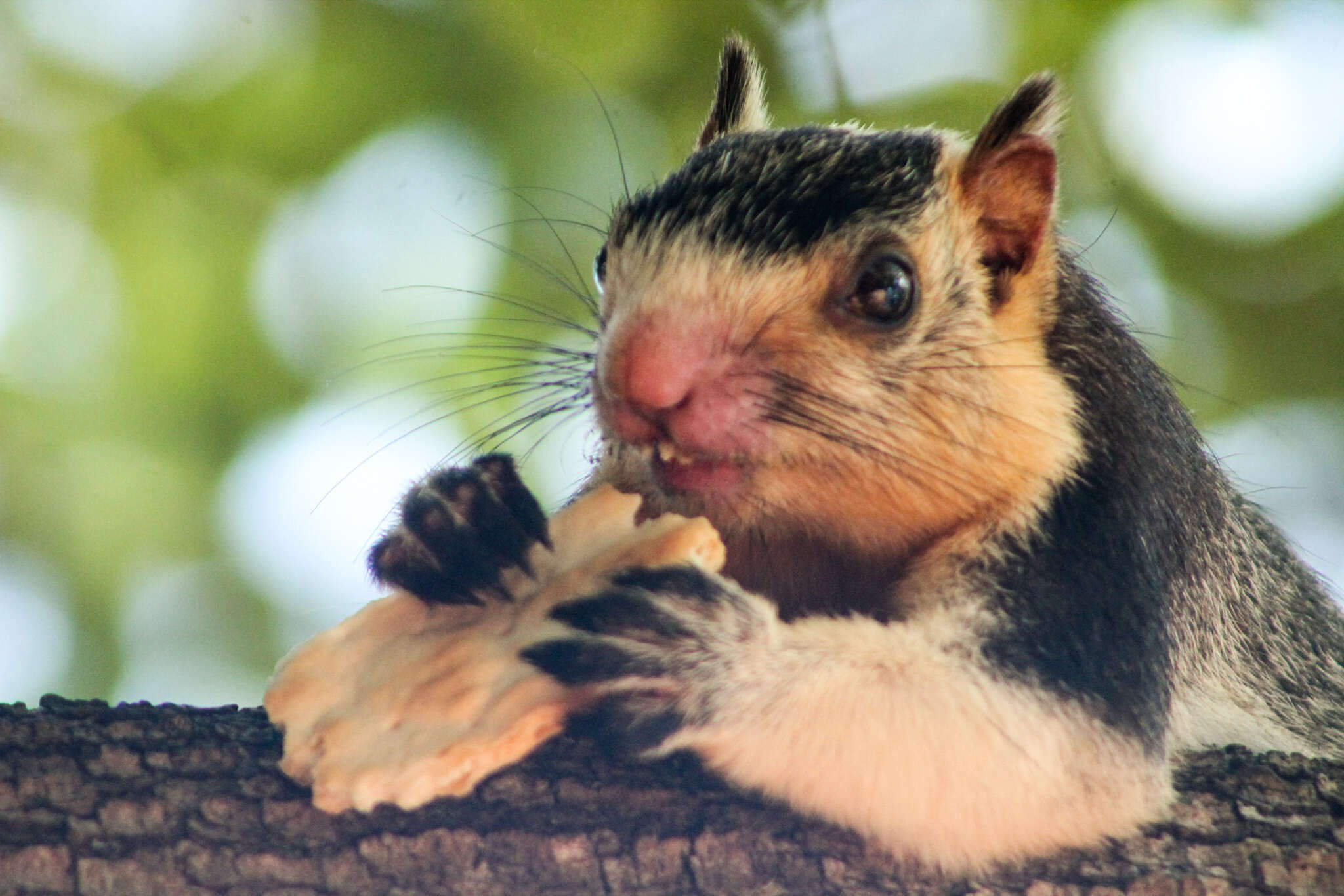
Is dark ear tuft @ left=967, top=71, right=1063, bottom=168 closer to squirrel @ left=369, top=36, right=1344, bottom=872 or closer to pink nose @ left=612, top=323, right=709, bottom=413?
squirrel @ left=369, top=36, right=1344, bottom=872

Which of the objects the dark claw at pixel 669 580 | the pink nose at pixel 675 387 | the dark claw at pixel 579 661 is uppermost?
the pink nose at pixel 675 387

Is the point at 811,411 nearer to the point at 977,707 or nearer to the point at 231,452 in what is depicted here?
the point at 977,707

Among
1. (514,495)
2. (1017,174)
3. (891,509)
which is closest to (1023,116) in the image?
(1017,174)

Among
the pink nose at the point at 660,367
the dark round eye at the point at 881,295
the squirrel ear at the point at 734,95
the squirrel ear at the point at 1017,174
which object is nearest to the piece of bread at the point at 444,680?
the pink nose at the point at 660,367

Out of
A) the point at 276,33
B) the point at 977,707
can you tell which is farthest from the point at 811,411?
the point at 276,33

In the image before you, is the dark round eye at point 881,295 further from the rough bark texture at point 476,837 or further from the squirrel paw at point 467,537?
the rough bark texture at point 476,837

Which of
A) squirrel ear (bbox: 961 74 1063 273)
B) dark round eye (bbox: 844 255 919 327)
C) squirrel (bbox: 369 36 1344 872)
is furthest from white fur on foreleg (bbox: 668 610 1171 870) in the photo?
squirrel ear (bbox: 961 74 1063 273)
